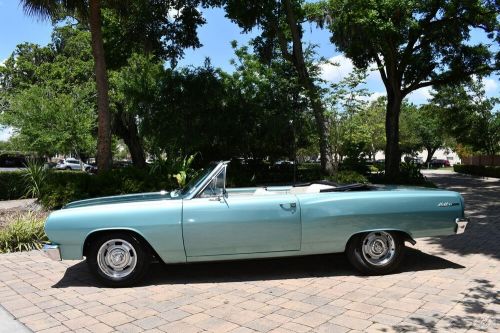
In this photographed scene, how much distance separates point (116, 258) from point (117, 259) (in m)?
0.02

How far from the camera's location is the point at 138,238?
17.4ft

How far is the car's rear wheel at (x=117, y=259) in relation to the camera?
5.27 m

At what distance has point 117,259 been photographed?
5.30 meters

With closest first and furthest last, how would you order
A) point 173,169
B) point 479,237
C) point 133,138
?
point 479,237, point 173,169, point 133,138

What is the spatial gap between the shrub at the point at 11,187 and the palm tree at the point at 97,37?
19.6ft

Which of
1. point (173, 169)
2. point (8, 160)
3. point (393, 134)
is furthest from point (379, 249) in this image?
point (8, 160)

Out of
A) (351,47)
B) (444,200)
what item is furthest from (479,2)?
(444,200)

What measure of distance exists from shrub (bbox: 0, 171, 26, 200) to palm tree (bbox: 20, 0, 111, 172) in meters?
5.96

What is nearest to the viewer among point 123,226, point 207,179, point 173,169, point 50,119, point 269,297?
point 269,297

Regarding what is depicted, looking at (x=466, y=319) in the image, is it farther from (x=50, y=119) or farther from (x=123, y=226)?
(x=50, y=119)

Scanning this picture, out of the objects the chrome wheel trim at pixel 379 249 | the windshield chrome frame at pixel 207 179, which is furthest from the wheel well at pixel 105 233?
the chrome wheel trim at pixel 379 249

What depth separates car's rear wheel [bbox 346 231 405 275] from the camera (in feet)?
18.4


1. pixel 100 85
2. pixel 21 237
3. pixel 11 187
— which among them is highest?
pixel 100 85

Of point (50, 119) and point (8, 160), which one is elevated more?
point (50, 119)
